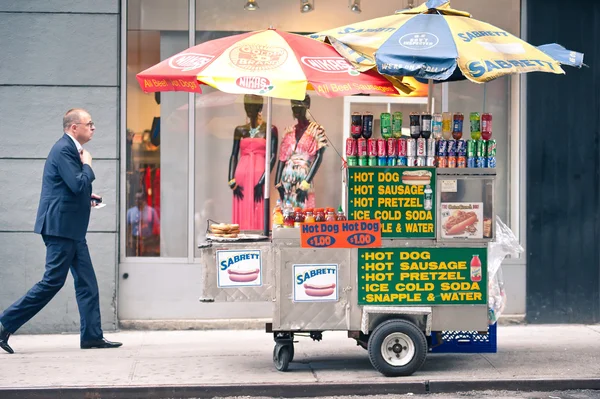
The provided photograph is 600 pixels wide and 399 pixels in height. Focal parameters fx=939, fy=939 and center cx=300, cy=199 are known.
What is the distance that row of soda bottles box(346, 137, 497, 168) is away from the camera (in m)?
7.94

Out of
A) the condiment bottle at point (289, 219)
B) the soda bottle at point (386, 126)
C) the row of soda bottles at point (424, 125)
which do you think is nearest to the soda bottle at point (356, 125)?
the row of soda bottles at point (424, 125)

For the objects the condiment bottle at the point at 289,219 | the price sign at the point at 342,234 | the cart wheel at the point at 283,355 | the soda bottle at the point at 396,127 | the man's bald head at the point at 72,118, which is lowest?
the cart wheel at the point at 283,355

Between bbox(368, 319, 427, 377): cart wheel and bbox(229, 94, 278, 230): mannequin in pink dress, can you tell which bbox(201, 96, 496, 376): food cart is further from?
bbox(229, 94, 278, 230): mannequin in pink dress

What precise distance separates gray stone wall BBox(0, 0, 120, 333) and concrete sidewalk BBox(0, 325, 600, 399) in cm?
62

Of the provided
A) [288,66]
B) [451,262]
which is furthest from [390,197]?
[288,66]

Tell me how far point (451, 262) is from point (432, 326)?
0.57 meters

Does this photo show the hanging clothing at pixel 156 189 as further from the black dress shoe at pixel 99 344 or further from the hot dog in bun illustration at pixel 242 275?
the hot dog in bun illustration at pixel 242 275

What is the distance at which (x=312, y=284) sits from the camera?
25.9ft

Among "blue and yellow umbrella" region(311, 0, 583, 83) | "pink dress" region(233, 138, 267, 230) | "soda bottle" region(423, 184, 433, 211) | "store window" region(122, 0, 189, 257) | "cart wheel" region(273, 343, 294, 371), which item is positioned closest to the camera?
"blue and yellow umbrella" region(311, 0, 583, 83)

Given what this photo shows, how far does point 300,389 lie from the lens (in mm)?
7562

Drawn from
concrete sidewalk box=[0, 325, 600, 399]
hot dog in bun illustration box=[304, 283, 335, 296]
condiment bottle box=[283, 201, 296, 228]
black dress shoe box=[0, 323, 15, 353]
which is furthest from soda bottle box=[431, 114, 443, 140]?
black dress shoe box=[0, 323, 15, 353]

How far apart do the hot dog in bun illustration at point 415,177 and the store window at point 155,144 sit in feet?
11.2

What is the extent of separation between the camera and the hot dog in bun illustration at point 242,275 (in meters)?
7.88

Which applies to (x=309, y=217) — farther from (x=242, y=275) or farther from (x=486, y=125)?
(x=486, y=125)
